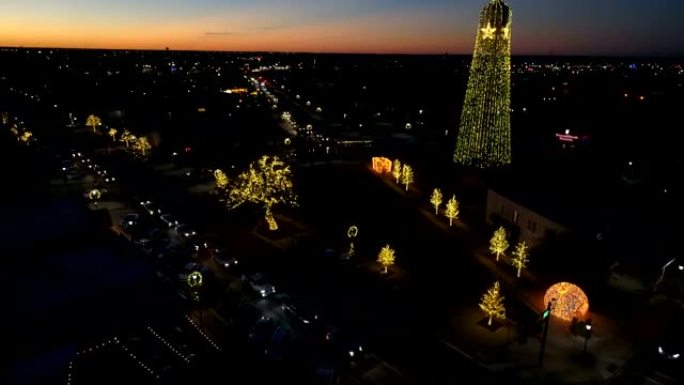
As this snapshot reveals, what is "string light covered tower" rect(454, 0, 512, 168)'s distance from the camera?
29.6 meters

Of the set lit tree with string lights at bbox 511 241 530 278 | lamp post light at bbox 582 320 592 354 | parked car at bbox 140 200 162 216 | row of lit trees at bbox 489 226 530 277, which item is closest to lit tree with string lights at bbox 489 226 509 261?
row of lit trees at bbox 489 226 530 277

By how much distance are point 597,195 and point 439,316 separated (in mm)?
15968

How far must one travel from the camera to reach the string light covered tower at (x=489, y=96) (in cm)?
2959

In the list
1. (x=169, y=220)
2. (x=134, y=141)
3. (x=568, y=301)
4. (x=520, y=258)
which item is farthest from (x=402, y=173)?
(x=134, y=141)

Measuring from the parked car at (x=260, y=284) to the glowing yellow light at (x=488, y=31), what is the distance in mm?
21312

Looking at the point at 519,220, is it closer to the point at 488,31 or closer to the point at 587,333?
the point at 587,333

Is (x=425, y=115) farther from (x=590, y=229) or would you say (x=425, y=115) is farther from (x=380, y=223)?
(x=590, y=229)

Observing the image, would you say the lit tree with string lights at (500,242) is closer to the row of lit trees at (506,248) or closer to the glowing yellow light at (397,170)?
the row of lit trees at (506,248)

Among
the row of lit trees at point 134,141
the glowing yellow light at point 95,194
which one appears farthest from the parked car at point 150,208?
the row of lit trees at point 134,141

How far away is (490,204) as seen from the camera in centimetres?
3075

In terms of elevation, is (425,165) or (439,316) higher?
(425,165)

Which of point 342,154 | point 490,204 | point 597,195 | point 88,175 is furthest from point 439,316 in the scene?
point 88,175

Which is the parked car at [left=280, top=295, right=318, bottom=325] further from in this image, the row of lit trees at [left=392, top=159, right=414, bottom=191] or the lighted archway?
the row of lit trees at [left=392, top=159, right=414, bottom=191]

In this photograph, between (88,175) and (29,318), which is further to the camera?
(88,175)
